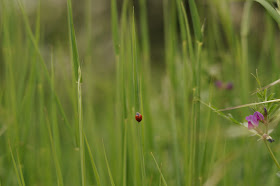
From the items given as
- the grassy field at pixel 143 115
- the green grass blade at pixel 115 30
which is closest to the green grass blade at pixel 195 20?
the grassy field at pixel 143 115

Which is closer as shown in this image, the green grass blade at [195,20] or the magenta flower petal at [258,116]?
the magenta flower petal at [258,116]

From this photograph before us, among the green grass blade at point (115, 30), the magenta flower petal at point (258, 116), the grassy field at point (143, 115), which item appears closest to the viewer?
the magenta flower petal at point (258, 116)

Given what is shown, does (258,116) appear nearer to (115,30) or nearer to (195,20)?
(195,20)

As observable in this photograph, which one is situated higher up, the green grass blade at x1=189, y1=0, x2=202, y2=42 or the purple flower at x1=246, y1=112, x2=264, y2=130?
the green grass blade at x1=189, y1=0, x2=202, y2=42

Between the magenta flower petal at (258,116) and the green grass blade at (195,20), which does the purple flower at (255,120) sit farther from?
the green grass blade at (195,20)

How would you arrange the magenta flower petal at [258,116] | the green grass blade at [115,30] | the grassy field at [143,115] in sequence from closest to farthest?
the magenta flower petal at [258,116]
the grassy field at [143,115]
the green grass blade at [115,30]

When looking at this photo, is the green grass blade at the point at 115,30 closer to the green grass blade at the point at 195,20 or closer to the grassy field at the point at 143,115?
the grassy field at the point at 143,115

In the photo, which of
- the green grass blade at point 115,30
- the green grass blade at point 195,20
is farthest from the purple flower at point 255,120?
the green grass blade at point 115,30

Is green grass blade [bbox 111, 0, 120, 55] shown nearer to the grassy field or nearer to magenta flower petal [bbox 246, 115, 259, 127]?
the grassy field

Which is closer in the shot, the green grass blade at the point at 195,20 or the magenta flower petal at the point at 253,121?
the magenta flower petal at the point at 253,121

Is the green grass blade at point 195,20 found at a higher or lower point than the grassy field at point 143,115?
higher

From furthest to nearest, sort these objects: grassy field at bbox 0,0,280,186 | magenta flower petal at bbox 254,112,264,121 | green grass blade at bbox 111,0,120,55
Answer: green grass blade at bbox 111,0,120,55, grassy field at bbox 0,0,280,186, magenta flower petal at bbox 254,112,264,121

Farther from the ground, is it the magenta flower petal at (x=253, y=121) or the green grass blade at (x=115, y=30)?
the green grass blade at (x=115, y=30)

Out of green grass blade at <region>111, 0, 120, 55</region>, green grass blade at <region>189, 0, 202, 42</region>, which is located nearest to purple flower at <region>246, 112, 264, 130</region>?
green grass blade at <region>189, 0, 202, 42</region>
